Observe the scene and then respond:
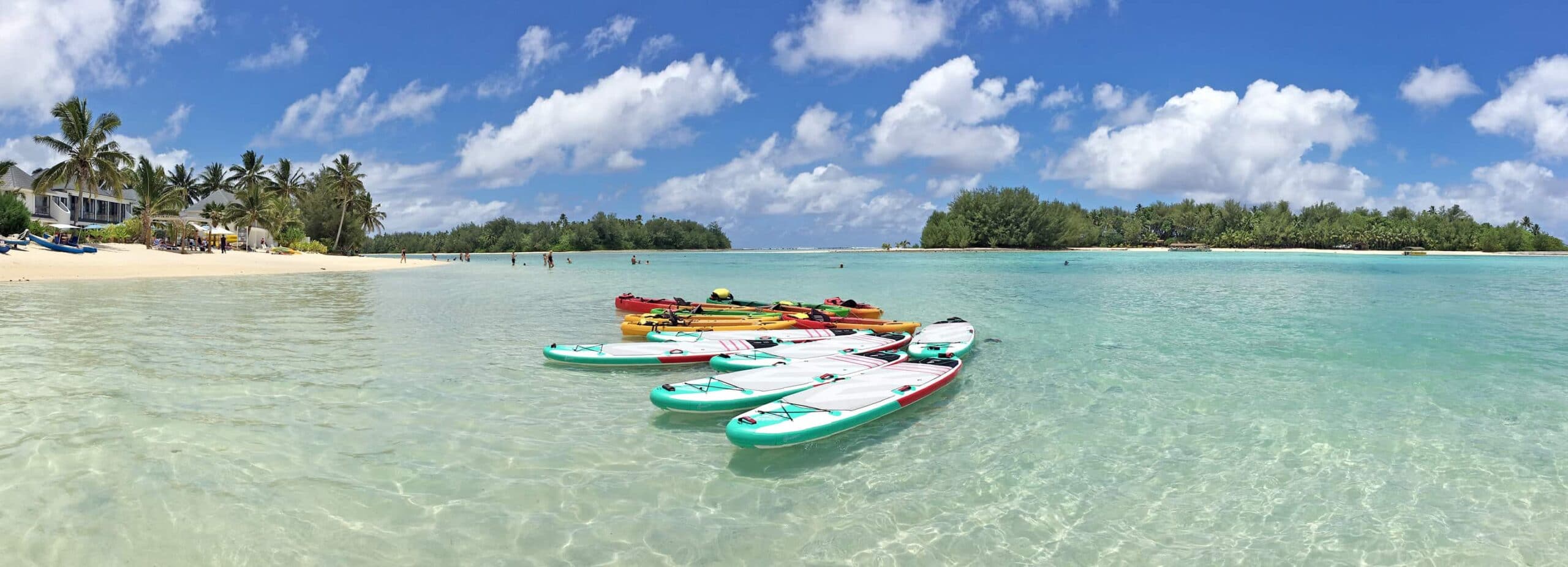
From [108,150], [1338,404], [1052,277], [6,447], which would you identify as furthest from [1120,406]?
[108,150]

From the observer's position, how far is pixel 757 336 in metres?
13.1

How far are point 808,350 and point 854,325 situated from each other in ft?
14.3

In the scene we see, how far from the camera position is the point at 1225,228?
430ft

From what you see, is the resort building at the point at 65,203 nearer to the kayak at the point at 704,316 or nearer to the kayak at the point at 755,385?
the kayak at the point at 704,316

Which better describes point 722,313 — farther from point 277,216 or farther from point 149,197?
point 277,216

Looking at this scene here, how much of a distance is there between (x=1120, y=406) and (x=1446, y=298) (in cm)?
2530

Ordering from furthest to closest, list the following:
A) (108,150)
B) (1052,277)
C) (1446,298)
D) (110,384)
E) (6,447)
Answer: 1. (108,150)
2. (1052,277)
3. (1446,298)
4. (110,384)
5. (6,447)

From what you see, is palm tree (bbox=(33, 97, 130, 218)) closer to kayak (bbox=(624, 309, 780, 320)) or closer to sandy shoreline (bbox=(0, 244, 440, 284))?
sandy shoreline (bbox=(0, 244, 440, 284))

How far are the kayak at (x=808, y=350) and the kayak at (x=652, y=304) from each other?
521cm

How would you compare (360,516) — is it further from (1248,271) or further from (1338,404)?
(1248,271)

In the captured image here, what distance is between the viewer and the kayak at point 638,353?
11.1 m

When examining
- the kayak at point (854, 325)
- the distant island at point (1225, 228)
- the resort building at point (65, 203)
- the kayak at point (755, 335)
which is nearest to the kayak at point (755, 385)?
the kayak at point (755, 335)

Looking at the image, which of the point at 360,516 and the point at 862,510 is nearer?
the point at 360,516

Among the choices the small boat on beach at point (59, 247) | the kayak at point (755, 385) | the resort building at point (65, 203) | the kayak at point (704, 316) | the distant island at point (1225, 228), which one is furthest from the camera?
the distant island at point (1225, 228)
